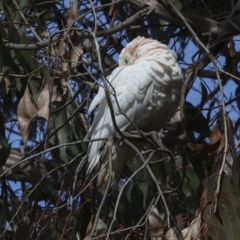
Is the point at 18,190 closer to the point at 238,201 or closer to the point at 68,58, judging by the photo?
the point at 68,58

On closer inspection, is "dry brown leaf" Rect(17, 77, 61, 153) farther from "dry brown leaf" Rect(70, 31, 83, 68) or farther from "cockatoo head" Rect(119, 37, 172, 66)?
"cockatoo head" Rect(119, 37, 172, 66)

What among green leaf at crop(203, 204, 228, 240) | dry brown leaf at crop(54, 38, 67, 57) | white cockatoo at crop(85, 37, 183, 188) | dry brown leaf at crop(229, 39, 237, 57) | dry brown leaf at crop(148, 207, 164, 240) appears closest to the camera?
green leaf at crop(203, 204, 228, 240)

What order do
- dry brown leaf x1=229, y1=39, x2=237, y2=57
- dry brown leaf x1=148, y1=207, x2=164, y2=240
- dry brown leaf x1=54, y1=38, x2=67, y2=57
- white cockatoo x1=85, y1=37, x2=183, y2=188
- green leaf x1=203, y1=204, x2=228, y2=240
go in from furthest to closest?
dry brown leaf x1=229, y1=39, x2=237, y2=57 < white cockatoo x1=85, y1=37, x2=183, y2=188 < dry brown leaf x1=54, y1=38, x2=67, y2=57 < dry brown leaf x1=148, y1=207, x2=164, y2=240 < green leaf x1=203, y1=204, x2=228, y2=240

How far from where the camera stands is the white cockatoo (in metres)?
2.53

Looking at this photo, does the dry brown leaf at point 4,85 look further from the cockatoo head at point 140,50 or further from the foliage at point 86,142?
the cockatoo head at point 140,50

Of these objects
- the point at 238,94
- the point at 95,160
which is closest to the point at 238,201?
the point at 95,160

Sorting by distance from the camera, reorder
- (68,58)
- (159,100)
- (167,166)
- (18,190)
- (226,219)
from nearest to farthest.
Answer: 1. (226,219)
2. (68,58)
3. (159,100)
4. (167,166)
5. (18,190)

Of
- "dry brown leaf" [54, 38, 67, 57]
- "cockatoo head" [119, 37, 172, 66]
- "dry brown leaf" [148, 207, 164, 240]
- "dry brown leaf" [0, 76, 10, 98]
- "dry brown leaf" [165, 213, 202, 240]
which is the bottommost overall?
"dry brown leaf" [148, 207, 164, 240]

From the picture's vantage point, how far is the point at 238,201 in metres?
1.82

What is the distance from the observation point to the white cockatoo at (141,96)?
2.53 meters

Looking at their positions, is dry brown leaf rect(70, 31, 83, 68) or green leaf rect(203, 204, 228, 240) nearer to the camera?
green leaf rect(203, 204, 228, 240)

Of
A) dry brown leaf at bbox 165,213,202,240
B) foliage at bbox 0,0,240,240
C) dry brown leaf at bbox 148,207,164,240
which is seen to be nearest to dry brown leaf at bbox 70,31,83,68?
foliage at bbox 0,0,240,240

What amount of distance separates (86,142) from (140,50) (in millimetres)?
587

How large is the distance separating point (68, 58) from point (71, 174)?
41cm
